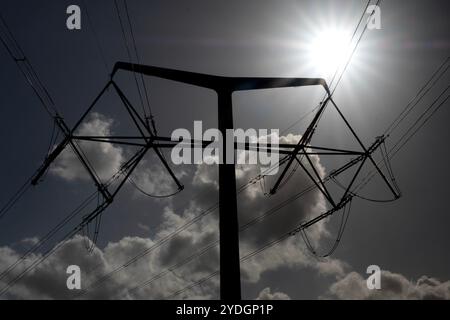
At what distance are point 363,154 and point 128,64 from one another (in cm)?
1016

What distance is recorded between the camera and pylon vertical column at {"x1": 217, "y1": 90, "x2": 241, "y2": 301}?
10617 mm

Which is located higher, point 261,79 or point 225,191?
point 261,79

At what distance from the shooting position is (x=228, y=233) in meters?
11.1

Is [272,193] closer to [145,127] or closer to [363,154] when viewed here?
[363,154]

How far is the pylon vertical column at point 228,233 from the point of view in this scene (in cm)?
1062

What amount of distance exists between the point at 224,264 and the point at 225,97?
682 centimetres

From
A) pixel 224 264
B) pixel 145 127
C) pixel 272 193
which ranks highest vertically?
pixel 145 127
